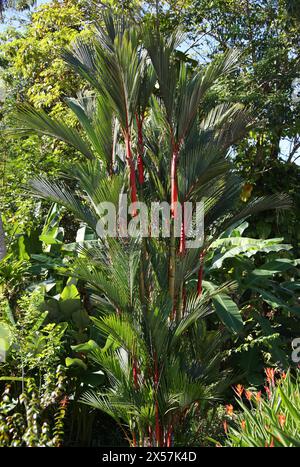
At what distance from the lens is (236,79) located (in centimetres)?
880

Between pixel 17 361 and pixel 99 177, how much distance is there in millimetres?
1724

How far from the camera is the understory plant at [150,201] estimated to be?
4215 millimetres

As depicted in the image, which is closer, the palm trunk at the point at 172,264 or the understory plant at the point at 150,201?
the understory plant at the point at 150,201

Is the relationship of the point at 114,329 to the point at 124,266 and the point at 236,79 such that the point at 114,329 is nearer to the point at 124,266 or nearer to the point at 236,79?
the point at 124,266

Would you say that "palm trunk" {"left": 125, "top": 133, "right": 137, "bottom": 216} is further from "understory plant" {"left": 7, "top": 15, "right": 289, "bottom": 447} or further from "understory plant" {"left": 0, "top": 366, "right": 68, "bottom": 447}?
"understory plant" {"left": 0, "top": 366, "right": 68, "bottom": 447}

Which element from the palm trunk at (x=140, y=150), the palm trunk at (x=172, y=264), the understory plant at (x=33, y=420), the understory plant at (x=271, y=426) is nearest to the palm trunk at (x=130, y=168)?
the palm trunk at (x=140, y=150)

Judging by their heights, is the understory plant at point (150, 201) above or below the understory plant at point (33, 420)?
above

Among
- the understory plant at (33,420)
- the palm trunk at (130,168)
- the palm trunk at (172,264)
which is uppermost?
the palm trunk at (130,168)

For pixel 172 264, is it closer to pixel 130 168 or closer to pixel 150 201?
pixel 150 201

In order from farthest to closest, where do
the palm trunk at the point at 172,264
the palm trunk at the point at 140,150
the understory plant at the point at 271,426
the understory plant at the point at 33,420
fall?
the palm trunk at the point at 140,150 → the palm trunk at the point at 172,264 → the understory plant at the point at 33,420 → the understory plant at the point at 271,426

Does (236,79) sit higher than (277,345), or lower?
higher

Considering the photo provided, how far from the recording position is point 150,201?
4.62 m

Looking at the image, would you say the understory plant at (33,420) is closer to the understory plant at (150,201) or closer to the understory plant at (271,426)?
the understory plant at (150,201)
